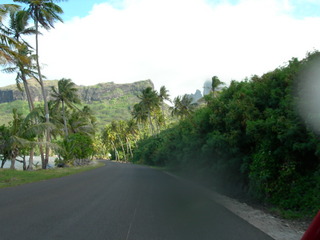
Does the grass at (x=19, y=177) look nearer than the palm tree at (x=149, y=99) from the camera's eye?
Yes

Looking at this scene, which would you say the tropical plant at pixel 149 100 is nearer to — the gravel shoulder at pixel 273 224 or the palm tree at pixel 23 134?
the palm tree at pixel 23 134

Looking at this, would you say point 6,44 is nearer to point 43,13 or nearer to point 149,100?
point 43,13

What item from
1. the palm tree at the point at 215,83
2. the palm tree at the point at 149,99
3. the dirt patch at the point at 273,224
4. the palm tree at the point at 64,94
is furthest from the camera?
the palm tree at the point at 149,99

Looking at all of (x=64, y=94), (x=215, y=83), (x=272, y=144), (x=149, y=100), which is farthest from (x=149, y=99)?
(x=272, y=144)

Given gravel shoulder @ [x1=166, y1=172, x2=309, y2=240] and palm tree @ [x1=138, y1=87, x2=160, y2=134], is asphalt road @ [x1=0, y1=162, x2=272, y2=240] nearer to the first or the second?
gravel shoulder @ [x1=166, y1=172, x2=309, y2=240]

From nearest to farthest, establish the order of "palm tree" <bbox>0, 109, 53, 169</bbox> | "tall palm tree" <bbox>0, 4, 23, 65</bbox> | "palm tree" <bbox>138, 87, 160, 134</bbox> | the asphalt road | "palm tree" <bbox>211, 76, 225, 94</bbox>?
the asphalt road
"tall palm tree" <bbox>0, 4, 23, 65</bbox>
"palm tree" <bbox>0, 109, 53, 169</bbox>
"palm tree" <bbox>211, 76, 225, 94</bbox>
"palm tree" <bbox>138, 87, 160, 134</bbox>

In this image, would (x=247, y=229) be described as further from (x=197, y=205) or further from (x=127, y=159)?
(x=127, y=159)

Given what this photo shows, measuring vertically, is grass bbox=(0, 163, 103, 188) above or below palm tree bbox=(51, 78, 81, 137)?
below

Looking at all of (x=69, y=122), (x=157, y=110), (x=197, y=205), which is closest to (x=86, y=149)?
(x=69, y=122)

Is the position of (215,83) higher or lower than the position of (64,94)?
higher

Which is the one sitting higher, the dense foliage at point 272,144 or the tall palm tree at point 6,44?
the tall palm tree at point 6,44

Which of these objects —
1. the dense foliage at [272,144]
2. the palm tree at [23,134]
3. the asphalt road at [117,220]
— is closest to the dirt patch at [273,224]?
the asphalt road at [117,220]

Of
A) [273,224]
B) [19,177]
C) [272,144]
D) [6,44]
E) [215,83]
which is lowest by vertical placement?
[19,177]

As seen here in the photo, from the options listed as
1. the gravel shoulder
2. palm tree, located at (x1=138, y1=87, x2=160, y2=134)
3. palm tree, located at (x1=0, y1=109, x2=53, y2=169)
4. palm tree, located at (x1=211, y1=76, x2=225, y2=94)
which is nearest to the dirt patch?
the gravel shoulder
